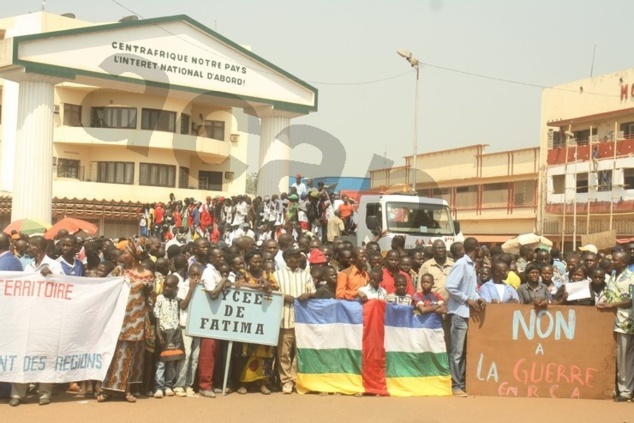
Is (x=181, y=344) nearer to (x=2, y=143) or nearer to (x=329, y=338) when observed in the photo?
(x=329, y=338)

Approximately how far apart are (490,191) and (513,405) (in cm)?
3810

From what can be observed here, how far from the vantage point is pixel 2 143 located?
3997cm

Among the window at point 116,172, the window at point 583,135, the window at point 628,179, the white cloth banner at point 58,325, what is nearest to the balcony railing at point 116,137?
the window at point 116,172

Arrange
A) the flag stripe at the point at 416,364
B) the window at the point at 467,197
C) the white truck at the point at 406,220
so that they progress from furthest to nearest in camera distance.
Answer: the window at the point at 467,197 → the white truck at the point at 406,220 → the flag stripe at the point at 416,364

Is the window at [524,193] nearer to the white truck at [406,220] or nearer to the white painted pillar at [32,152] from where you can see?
the white truck at [406,220]

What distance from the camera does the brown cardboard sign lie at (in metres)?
9.92

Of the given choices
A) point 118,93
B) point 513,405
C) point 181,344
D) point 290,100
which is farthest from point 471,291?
point 118,93

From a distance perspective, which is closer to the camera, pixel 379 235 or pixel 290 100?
pixel 379 235

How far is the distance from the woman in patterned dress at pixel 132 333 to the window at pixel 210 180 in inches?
1299

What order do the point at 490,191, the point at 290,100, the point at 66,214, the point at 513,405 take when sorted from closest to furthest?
1. the point at 513,405
2. the point at 290,100
3. the point at 66,214
4. the point at 490,191

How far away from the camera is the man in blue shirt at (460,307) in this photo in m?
9.77

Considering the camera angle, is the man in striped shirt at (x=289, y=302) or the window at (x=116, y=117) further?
the window at (x=116, y=117)

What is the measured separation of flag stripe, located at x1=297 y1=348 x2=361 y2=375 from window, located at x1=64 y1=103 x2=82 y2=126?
32.1m

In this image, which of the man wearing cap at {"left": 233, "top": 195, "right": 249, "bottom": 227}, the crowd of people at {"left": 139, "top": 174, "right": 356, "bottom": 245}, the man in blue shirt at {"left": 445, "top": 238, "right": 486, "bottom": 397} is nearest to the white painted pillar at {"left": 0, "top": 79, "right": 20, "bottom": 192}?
the crowd of people at {"left": 139, "top": 174, "right": 356, "bottom": 245}
